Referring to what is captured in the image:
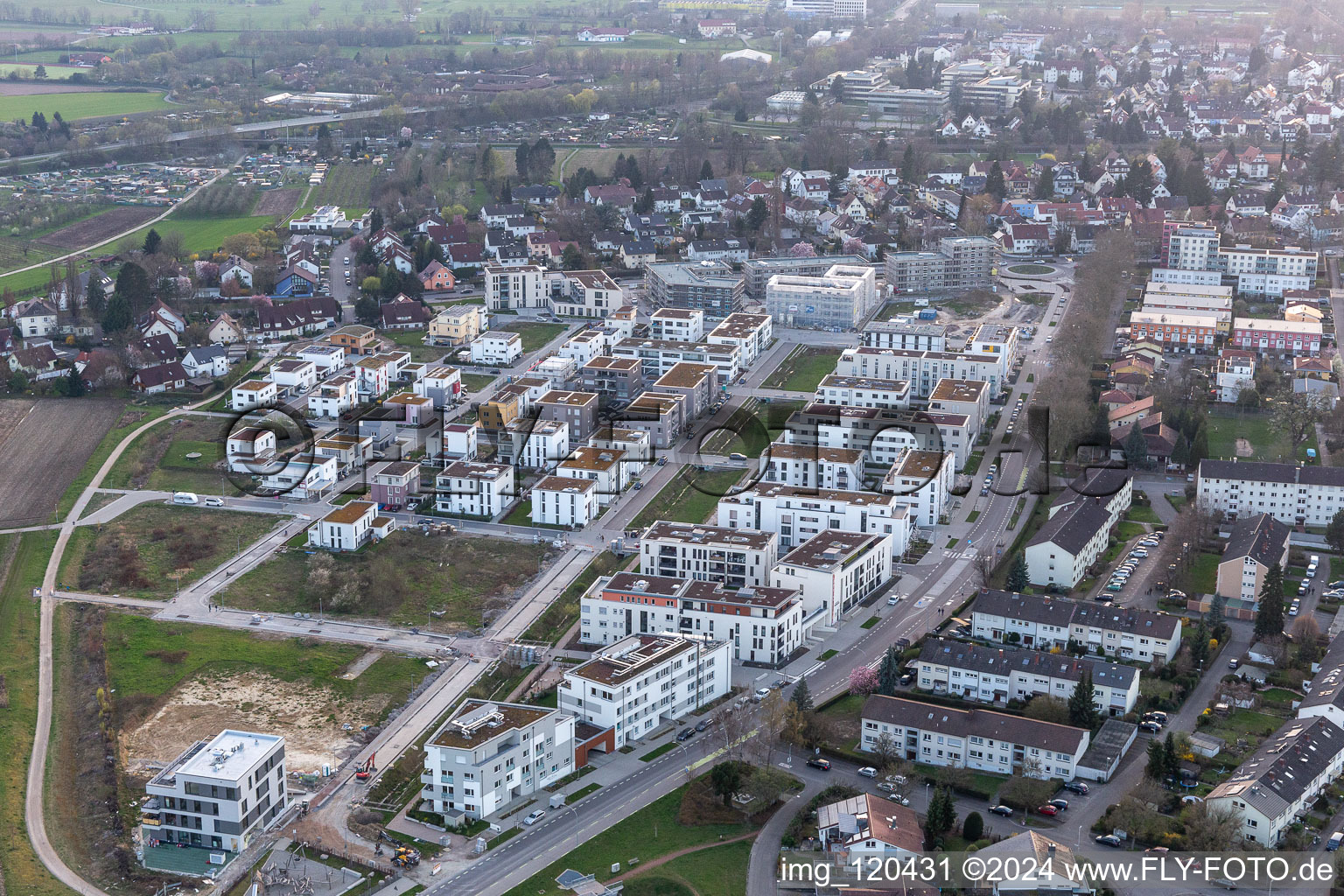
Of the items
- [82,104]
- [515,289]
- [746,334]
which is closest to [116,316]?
[515,289]

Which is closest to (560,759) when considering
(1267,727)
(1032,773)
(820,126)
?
(1032,773)

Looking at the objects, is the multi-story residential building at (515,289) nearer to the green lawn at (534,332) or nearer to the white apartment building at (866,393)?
the green lawn at (534,332)

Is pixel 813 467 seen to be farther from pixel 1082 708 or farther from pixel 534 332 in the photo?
pixel 534 332

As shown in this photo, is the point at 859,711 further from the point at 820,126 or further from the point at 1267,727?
the point at 820,126

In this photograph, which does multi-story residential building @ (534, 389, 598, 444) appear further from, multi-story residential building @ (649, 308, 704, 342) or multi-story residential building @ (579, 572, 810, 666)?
multi-story residential building @ (579, 572, 810, 666)

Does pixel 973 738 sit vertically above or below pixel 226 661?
above

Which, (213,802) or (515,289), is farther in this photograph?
(515,289)

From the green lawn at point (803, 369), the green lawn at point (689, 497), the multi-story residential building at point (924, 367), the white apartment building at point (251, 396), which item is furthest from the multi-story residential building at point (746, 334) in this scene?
the white apartment building at point (251, 396)

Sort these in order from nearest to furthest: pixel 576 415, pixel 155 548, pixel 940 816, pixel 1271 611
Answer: pixel 940 816
pixel 1271 611
pixel 155 548
pixel 576 415

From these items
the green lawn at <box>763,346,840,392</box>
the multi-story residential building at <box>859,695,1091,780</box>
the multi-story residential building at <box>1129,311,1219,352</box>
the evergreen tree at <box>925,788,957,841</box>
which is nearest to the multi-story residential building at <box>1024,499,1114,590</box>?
the multi-story residential building at <box>859,695,1091,780</box>
